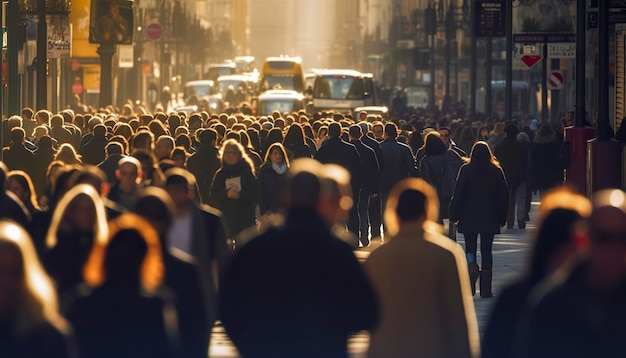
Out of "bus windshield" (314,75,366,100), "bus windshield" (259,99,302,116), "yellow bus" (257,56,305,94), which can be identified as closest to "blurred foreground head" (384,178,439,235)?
"bus windshield" (259,99,302,116)

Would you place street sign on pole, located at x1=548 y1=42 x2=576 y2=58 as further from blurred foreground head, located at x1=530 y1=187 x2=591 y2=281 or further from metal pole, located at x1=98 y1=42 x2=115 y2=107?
blurred foreground head, located at x1=530 y1=187 x2=591 y2=281

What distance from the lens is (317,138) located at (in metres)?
29.1

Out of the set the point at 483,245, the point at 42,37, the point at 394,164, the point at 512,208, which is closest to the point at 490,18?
the point at 42,37

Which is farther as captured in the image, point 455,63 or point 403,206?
point 455,63

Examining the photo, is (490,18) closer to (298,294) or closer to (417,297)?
(417,297)

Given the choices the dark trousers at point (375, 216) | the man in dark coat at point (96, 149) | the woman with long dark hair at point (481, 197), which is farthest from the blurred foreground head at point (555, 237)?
the dark trousers at point (375, 216)

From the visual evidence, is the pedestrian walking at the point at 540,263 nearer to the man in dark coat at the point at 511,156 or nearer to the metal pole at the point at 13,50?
the man in dark coat at the point at 511,156

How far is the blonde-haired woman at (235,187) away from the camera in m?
18.0

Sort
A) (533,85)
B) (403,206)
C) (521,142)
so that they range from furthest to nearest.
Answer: (533,85)
(521,142)
(403,206)

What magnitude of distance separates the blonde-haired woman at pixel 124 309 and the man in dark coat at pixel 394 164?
1719cm

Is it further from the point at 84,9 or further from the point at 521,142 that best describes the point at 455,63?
the point at 521,142

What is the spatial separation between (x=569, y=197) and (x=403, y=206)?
771 mm

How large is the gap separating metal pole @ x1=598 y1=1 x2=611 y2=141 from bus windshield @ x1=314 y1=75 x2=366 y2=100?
49.3 meters

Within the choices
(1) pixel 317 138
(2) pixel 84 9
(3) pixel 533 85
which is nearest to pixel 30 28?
(2) pixel 84 9
